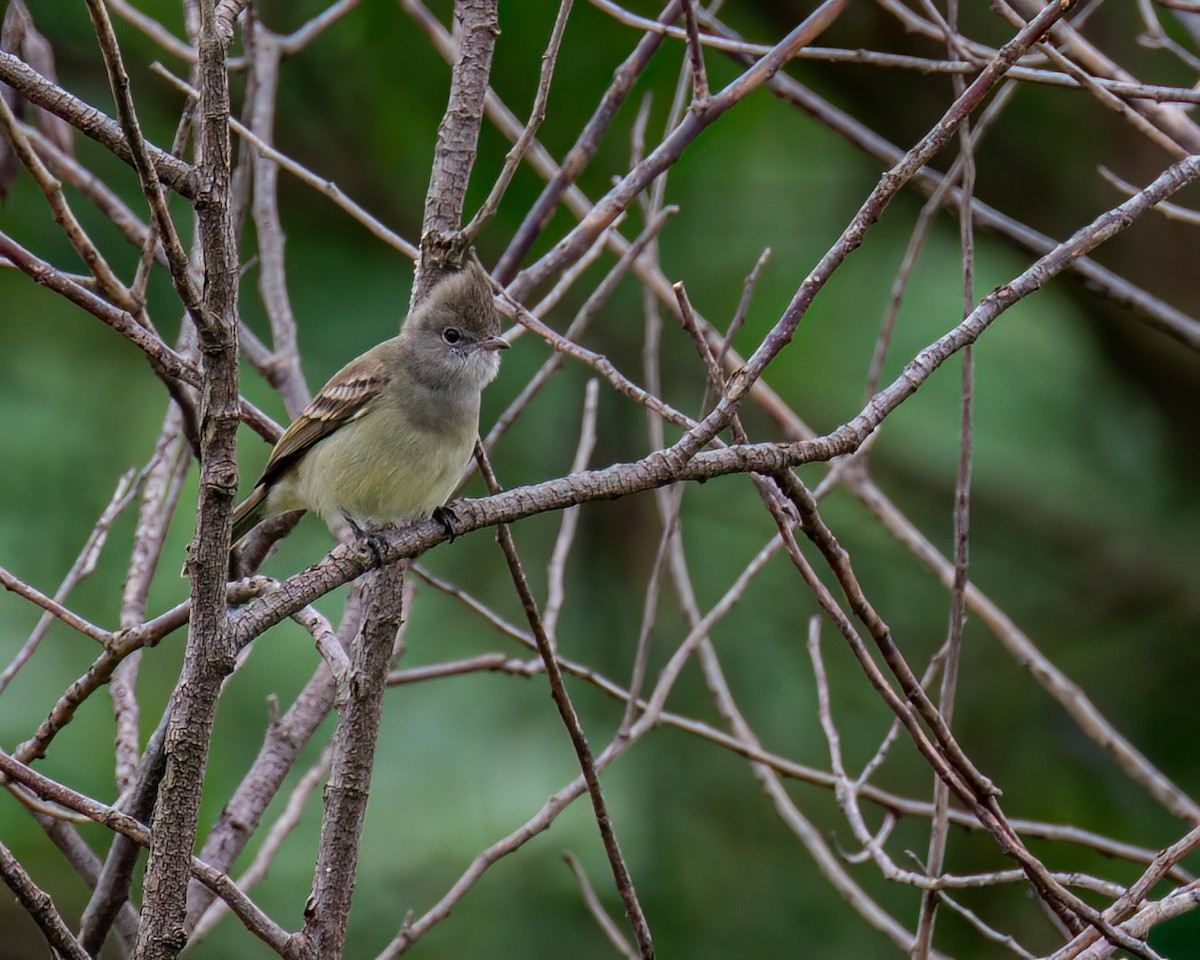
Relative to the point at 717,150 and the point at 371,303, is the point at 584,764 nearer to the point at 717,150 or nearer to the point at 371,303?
the point at 371,303

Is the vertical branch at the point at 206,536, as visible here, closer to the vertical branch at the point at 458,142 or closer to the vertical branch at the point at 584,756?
the vertical branch at the point at 584,756

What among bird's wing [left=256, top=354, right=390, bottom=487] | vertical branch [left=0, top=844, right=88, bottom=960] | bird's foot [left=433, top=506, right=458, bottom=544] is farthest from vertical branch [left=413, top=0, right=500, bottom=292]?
vertical branch [left=0, top=844, right=88, bottom=960]

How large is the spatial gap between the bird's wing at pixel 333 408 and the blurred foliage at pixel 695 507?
4.83ft

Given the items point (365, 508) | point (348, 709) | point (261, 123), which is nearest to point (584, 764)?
point (348, 709)

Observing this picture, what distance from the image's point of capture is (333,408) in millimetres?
3934

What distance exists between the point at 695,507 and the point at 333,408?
3.53 metres

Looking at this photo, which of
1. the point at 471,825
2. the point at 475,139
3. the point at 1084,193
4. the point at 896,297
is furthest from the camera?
the point at 471,825

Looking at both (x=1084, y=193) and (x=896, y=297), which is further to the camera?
(x=1084, y=193)

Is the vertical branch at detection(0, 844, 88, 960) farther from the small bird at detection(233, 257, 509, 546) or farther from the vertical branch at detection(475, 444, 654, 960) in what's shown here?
the small bird at detection(233, 257, 509, 546)

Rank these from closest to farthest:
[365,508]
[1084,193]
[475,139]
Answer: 1. [475,139]
2. [365,508]
3. [1084,193]

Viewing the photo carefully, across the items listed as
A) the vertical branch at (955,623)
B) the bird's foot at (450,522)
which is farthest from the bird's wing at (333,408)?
the vertical branch at (955,623)

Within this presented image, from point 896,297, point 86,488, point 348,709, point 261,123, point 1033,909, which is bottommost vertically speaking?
point 1033,909

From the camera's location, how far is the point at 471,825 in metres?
6.07

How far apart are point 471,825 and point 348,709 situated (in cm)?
374
